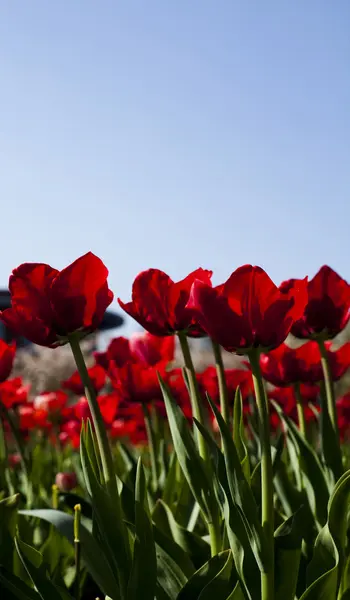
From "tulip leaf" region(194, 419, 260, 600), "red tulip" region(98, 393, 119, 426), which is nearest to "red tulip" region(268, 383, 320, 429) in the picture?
"red tulip" region(98, 393, 119, 426)

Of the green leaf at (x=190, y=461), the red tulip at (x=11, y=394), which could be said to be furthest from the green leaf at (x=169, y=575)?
the red tulip at (x=11, y=394)

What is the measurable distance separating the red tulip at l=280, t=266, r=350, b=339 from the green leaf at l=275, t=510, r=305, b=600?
0.38m

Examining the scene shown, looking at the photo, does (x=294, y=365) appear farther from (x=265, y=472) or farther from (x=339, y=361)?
(x=265, y=472)

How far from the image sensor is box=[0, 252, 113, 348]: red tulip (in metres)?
1.20

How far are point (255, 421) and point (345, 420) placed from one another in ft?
3.71

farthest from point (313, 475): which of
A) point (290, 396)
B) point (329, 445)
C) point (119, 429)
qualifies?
point (119, 429)

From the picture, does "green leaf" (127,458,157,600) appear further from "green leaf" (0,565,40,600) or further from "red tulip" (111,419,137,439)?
"red tulip" (111,419,137,439)

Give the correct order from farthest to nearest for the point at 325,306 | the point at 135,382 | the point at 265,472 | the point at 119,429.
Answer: the point at 119,429 → the point at 135,382 → the point at 325,306 → the point at 265,472

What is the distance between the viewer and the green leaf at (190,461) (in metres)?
1.33

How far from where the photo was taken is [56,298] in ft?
3.95

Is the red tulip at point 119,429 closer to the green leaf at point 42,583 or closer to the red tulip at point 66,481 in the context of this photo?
the red tulip at point 66,481

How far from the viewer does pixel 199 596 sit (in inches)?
45.9

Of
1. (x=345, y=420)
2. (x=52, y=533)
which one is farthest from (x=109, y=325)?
(x=52, y=533)

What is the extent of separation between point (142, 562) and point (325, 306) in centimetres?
62
